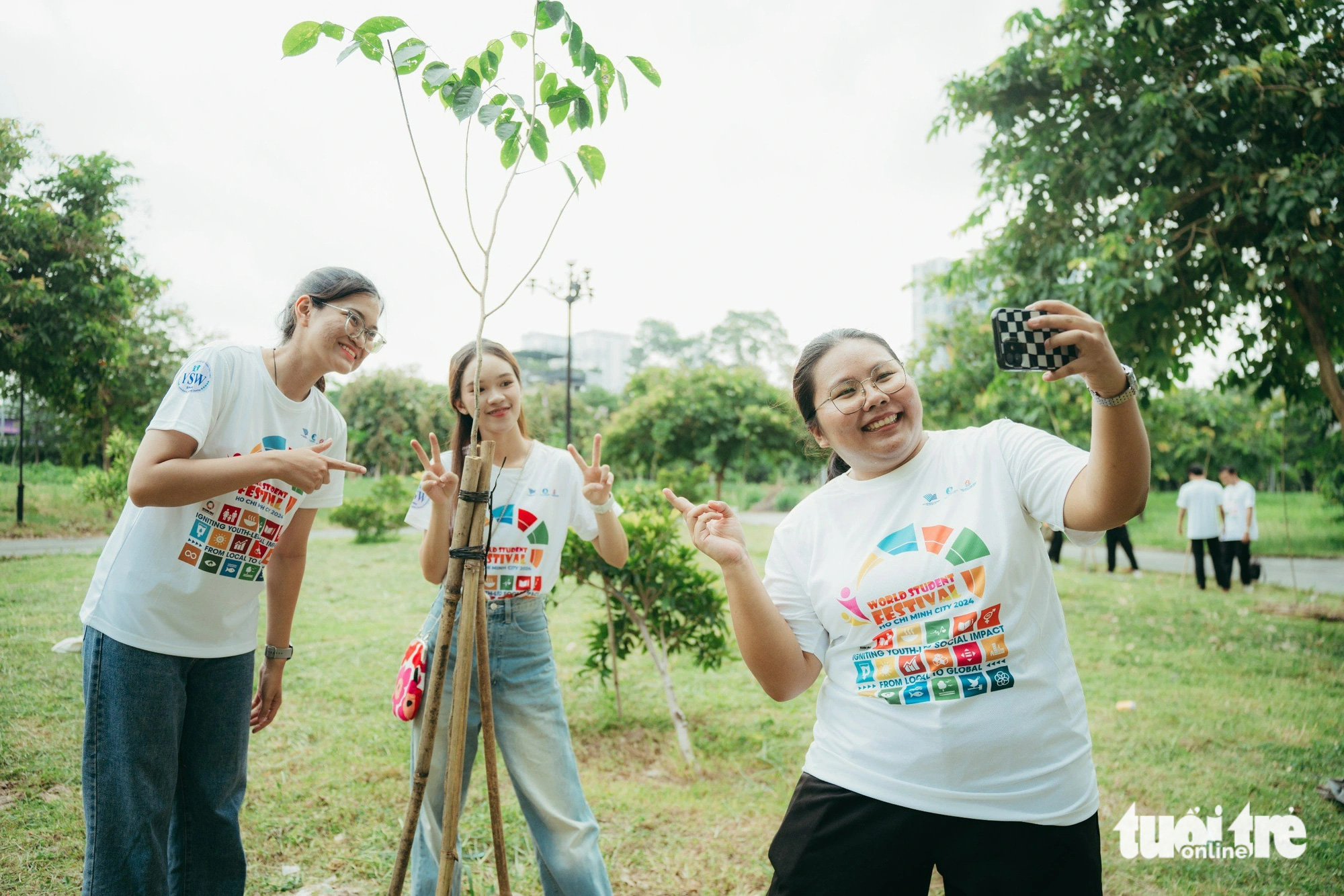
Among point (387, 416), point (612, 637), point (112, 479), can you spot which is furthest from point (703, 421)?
point (112, 479)

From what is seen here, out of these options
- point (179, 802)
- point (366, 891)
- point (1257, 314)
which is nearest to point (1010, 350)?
point (179, 802)

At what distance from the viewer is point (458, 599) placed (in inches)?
58.9

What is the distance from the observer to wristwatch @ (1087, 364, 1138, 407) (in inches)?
50.0

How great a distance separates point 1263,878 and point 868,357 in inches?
111

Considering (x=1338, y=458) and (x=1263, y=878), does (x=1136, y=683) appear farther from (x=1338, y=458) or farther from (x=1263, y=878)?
(x=1338, y=458)

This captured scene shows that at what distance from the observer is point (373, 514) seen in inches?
471

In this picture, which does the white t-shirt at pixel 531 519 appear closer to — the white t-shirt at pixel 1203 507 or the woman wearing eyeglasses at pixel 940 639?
the woman wearing eyeglasses at pixel 940 639

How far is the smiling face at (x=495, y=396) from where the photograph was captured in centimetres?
228

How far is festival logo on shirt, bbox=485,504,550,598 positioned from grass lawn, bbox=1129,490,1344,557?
14176mm

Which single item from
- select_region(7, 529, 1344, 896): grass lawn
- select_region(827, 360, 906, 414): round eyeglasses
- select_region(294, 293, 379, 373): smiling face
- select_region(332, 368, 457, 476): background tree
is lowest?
select_region(7, 529, 1344, 896): grass lawn

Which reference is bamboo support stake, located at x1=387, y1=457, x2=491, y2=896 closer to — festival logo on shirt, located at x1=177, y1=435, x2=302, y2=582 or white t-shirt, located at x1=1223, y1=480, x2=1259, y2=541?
festival logo on shirt, located at x1=177, y1=435, x2=302, y2=582

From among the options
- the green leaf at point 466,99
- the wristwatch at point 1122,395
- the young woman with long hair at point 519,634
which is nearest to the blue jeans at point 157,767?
the young woman with long hair at point 519,634

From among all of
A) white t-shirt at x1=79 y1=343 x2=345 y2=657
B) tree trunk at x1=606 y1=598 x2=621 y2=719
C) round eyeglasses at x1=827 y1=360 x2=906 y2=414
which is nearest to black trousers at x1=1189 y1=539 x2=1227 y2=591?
tree trunk at x1=606 y1=598 x2=621 y2=719

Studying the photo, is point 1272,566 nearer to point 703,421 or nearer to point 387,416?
point 703,421
